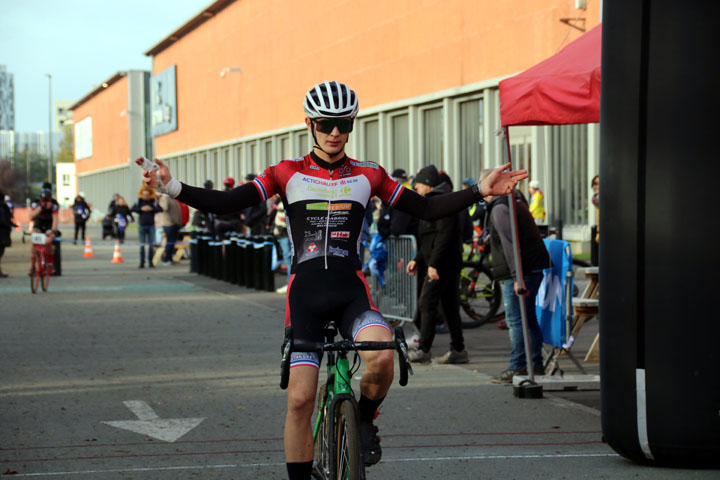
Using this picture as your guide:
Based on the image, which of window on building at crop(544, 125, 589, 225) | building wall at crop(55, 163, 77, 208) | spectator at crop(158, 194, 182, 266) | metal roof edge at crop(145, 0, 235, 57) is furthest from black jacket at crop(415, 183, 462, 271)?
building wall at crop(55, 163, 77, 208)

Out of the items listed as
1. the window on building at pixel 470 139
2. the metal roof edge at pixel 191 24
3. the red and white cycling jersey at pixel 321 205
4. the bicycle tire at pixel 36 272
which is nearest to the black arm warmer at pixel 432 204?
the red and white cycling jersey at pixel 321 205

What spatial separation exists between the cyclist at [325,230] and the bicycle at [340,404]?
126mm

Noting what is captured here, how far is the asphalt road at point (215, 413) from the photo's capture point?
6.52 m

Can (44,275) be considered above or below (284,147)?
below

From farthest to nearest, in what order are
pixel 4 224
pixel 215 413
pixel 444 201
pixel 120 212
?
1. pixel 120 212
2. pixel 4 224
3. pixel 215 413
4. pixel 444 201

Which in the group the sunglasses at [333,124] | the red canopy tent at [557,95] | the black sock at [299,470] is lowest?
the black sock at [299,470]

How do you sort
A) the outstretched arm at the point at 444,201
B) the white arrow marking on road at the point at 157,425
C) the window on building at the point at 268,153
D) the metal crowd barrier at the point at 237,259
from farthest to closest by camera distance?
1. the window on building at the point at 268,153
2. the metal crowd barrier at the point at 237,259
3. the white arrow marking on road at the point at 157,425
4. the outstretched arm at the point at 444,201

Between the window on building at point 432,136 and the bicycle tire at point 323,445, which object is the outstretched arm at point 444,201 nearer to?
the bicycle tire at point 323,445

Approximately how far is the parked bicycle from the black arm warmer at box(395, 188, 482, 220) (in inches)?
582

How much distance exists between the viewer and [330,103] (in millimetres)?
5152

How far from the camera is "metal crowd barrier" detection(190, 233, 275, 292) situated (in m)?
19.6

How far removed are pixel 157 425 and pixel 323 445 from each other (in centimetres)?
305

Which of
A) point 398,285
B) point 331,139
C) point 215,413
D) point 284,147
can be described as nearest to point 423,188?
point 398,285

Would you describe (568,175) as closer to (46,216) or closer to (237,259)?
(237,259)
